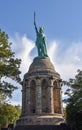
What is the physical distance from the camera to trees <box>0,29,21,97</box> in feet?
66.2

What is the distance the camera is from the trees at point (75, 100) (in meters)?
29.0

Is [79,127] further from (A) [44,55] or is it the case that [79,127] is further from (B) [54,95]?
(A) [44,55]

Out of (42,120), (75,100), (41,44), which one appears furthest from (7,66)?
(41,44)

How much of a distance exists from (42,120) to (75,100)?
30.1 feet

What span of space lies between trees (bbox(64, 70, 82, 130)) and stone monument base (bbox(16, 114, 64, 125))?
485 cm

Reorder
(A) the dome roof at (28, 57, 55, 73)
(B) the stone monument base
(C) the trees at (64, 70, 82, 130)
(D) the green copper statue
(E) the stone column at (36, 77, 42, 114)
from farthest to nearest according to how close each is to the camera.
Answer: (D) the green copper statue, (A) the dome roof at (28, 57, 55, 73), (E) the stone column at (36, 77, 42, 114), (B) the stone monument base, (C) the trees at (64, 70, 82, 130)

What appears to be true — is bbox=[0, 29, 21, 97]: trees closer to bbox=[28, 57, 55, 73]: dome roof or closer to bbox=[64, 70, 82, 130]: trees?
bbox=[64, 70, 82, 130]: trees

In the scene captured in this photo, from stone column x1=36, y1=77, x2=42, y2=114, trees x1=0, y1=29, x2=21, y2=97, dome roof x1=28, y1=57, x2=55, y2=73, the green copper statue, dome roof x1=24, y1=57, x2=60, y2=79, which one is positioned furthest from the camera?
the green copper statue

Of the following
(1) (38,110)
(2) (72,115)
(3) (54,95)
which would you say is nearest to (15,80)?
(2) (72,115)

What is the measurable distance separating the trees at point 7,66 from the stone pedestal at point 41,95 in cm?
1736

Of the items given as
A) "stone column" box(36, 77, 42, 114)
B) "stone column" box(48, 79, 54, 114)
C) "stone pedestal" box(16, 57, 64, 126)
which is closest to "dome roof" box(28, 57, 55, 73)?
"stone pedestal" box(16, 57, 64, 126)

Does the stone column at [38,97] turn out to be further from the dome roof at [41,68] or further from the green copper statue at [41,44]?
the green copper statue at [41,44]

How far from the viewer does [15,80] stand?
21094 millimetres

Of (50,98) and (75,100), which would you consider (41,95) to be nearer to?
(50,98)
